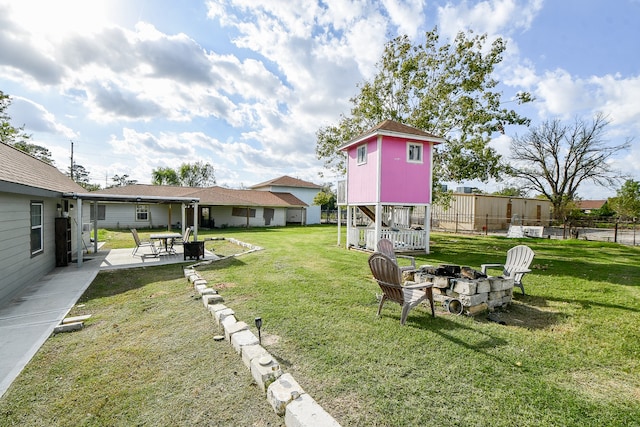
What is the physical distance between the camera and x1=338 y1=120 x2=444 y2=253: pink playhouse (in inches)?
446

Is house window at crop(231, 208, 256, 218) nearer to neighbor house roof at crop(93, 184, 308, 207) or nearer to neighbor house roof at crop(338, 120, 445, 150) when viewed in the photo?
neighbor house roof at crop(93, 184, 308, 207)

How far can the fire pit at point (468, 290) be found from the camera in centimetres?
469

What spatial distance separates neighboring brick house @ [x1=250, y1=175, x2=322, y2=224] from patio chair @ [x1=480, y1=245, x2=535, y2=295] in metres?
25.6

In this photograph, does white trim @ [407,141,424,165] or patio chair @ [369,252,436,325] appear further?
white trim @ [407,141,424,165]

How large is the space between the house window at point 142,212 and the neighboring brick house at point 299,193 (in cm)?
1242

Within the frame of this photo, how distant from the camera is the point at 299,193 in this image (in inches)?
1307

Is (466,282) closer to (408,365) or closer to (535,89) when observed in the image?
(408,365)

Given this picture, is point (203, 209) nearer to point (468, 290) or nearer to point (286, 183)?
point (286, 183)

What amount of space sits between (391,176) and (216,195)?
61.1 ft

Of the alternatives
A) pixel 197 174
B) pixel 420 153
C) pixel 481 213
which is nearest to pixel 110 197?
pixel 420 153

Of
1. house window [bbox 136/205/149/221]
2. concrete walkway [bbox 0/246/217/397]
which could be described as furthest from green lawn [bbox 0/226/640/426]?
house window [bbox 136/205/149/221]

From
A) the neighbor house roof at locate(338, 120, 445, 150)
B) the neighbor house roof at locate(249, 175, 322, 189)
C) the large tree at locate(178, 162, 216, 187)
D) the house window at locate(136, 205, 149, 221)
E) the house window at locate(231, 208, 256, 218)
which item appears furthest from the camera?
the large tree at locate(178, 162, 216, 187)

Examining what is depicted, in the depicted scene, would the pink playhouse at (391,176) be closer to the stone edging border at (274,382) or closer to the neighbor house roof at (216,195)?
the stone edging border at (274,382)

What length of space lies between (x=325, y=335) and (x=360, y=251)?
8392mm
